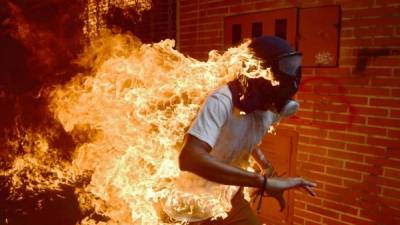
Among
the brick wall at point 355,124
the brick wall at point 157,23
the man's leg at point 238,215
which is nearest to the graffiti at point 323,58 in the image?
the brick wall at point 355,124

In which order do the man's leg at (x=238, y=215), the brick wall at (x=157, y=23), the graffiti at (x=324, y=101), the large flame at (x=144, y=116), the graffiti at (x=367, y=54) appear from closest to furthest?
the man's leg at (x=238, y=215) → the large flame at (x=144, y=116) → the graffiti at (x=367, y=54) → the graffiti at (x=324, y=101) → the brick wall at (x=157, y=23)

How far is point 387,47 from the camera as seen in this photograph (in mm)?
4652

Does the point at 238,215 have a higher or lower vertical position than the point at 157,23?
lower

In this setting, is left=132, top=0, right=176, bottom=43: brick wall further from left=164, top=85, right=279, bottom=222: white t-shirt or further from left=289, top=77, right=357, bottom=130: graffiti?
left=164, top=85, right=279, bottom=222: white t-shirt

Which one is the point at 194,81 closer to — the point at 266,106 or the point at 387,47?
the point at 266,106

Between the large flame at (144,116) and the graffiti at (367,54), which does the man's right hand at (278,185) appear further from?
the graffiti at (367,54)

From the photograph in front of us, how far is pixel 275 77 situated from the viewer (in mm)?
3369

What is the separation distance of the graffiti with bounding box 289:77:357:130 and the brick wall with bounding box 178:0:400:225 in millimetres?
12

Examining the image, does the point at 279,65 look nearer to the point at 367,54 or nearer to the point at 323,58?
the point at 367,54

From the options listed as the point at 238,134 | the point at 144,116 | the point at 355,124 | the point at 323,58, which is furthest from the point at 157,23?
the point at 238,134

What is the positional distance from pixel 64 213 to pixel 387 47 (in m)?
5.61

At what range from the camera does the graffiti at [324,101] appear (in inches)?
200

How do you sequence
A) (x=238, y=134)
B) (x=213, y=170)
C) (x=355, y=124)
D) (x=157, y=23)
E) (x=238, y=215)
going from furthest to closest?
1. (x=157, y=23)
2. (x=355, y=124)
3. (x=238, y=215)
4. (x=238, y=134)
5. (x=213, y=170)

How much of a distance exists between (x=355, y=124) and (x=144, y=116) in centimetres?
263
